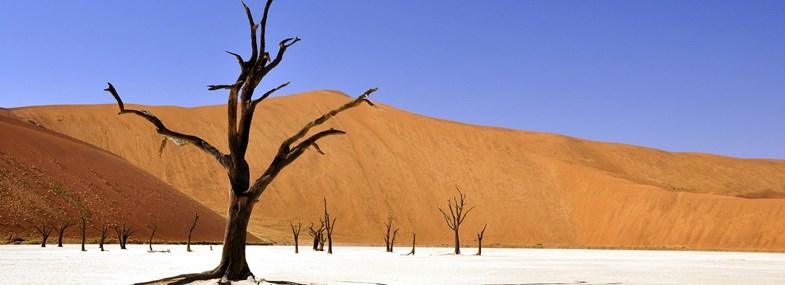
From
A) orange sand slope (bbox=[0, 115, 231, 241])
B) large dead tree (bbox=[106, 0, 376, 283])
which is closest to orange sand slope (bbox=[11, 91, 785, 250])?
orange sand slope (bbox=[0, 115, 231, 241])

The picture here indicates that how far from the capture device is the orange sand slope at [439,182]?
75938 millimetres

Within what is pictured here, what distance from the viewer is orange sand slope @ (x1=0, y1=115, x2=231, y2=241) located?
57.7m

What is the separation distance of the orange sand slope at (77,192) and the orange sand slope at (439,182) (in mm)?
8901

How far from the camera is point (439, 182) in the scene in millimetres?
91750

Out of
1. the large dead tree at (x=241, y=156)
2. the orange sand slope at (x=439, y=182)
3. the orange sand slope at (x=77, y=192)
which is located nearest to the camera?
the large dead tree at (x=241, y=156)

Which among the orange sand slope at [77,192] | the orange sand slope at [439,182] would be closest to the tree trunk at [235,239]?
the orange sand slope at [77,192]

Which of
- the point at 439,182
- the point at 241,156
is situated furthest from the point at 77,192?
the point at 241,156

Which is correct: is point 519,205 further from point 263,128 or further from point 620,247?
point 263,128

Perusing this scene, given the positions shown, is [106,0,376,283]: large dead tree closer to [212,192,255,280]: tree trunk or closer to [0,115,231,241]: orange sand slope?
[212,192,255,280]: tree trunk

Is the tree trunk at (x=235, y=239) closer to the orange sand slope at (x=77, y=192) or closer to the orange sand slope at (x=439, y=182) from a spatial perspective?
the orange sand slope at (x=77, y=192)

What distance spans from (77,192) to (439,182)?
135 feet

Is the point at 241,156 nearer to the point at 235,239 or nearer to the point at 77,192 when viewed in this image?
the point at 235,239

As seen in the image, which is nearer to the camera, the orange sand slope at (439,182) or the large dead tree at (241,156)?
the large dead tree at (241,156)

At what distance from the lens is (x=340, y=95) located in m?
120
